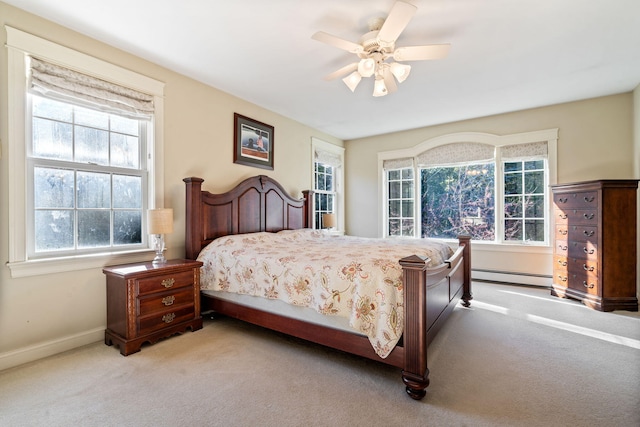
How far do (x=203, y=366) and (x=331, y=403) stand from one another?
1.03 metres

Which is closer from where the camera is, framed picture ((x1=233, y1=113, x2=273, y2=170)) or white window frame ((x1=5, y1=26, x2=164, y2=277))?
white window frame ((x1=5, y1=26, x2=164, y2=277))

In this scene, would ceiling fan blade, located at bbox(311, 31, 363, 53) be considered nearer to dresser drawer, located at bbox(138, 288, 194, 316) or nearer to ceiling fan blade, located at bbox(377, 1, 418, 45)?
ceiling fan blade, located at bbox(377, 1, 418, 45)

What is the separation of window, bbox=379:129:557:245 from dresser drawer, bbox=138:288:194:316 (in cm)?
403

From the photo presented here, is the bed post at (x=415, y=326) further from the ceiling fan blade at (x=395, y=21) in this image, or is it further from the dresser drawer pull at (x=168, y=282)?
the dresser drawer pull at (x=168, y=282)

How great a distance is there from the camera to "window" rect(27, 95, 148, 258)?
2.39m

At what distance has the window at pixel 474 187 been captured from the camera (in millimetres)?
4500

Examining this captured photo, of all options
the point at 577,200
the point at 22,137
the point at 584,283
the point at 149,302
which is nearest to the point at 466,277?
the point at 584,283

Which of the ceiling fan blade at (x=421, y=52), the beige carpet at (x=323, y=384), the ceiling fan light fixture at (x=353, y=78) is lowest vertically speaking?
the beige carpet at (x=323, y=384)

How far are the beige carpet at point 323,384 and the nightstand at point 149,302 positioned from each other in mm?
115

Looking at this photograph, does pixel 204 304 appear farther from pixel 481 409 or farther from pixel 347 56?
pixel 347 56

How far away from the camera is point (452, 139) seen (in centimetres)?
508

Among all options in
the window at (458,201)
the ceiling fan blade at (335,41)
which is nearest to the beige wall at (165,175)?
the ceiling fan blade at (335,41)

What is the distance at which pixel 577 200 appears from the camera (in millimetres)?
3740

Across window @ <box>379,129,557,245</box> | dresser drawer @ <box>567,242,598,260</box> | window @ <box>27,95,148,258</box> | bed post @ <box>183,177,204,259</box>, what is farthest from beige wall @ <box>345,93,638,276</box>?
window @ <box>27,95,148,258</box>
